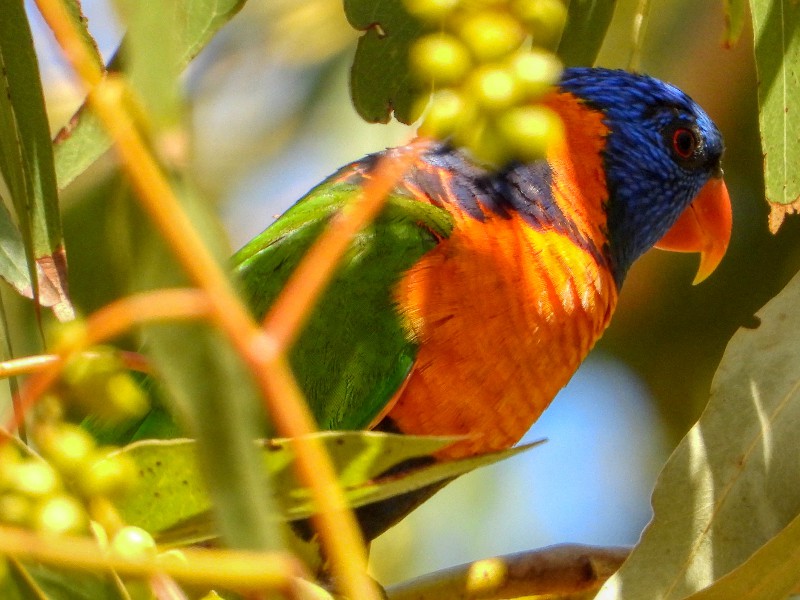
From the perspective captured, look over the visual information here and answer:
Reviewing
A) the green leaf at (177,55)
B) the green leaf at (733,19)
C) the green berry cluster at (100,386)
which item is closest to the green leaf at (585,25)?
the green leaf at (733,19)

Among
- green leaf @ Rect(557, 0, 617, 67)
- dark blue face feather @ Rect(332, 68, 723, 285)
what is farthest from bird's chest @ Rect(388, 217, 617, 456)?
green leaf @ Rect(557, 0, 617, 67)

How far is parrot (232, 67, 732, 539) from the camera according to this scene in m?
1.33

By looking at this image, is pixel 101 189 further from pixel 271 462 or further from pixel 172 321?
pixel 172 321

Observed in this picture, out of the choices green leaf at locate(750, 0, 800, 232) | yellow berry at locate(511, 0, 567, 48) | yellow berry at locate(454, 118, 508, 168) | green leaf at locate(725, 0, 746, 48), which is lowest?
green leaf at locate(750, 0, 800, 232)

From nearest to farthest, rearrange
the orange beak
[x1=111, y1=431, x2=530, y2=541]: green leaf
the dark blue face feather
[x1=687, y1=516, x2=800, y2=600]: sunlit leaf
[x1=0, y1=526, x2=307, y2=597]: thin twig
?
[x1=0, y1=526, x2=307, y2=597]: thin twig → [x1=111, y1=431, x2=530, y2=541]: green leaf → [x1=687, y1=516, x2=800, y2=600]: sunlit leaf → the dark blue face feather → the orange beak

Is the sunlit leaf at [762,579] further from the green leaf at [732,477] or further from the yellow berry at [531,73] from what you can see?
the yellow berry at [531,73]

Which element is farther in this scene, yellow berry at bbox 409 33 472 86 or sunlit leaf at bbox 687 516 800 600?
sunlit leaf at bbox 687 516 800 600

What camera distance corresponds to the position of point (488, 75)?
0.59 metres

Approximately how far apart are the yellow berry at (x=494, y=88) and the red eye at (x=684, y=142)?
1.33 m

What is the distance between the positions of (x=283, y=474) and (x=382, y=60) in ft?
2.32

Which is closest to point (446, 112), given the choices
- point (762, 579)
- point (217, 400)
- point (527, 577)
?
point (217, 400)

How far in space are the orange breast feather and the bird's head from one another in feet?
0.75

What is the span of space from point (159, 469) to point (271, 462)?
9 cm

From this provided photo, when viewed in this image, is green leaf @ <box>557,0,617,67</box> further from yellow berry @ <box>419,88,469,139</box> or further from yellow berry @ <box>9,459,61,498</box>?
yellow berry @ <box>9,459,61,498</box>
